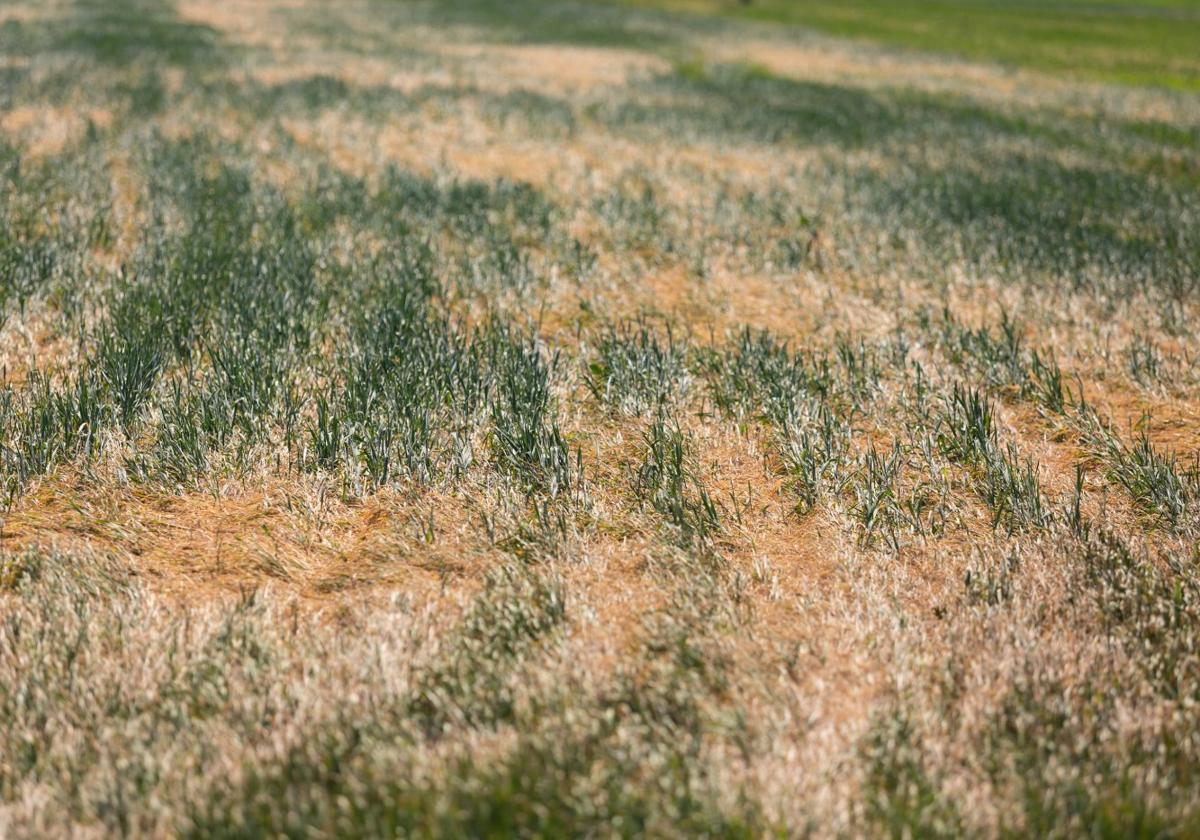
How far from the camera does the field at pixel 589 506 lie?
2.07 metres

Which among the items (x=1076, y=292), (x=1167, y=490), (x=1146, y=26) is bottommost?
(x=1167, y=490)

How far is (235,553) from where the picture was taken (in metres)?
2.95

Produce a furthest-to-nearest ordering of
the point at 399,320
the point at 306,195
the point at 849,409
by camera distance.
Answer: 1. the point at 306,195
2. the point at 399,320
3. the point at 849,409

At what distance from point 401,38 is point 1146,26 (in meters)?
36.0

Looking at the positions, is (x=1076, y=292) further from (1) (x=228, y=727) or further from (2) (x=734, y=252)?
(1) (x=228, y=727)

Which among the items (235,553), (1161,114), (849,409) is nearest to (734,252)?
(849,409)

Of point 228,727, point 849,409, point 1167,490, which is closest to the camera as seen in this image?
point 228,727

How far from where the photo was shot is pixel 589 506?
10.5ft

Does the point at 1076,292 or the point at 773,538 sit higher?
the point at 1076,292

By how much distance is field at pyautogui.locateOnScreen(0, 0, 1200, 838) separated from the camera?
81.4 inches

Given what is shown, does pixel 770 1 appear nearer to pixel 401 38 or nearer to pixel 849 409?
pixel 401 38

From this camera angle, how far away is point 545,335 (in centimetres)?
486

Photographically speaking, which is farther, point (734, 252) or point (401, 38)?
point (401, 38)

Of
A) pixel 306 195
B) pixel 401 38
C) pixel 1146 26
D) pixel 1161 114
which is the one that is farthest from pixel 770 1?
pixel 306 195
